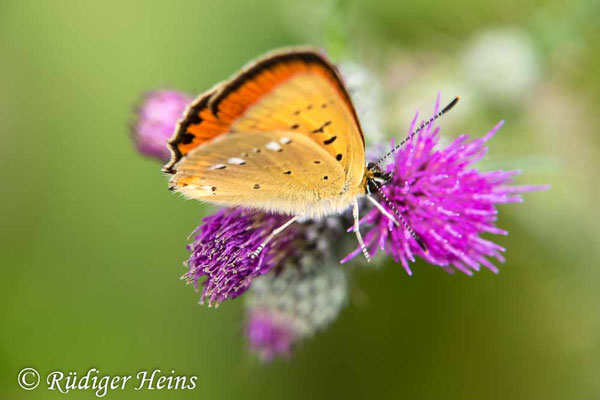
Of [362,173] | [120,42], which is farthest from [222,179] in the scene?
[120,42]

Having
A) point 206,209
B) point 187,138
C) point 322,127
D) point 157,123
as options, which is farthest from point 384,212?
point 206,209

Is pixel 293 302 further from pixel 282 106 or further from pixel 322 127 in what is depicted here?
pixel 282 106

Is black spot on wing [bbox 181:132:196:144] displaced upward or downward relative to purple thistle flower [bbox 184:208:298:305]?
upward

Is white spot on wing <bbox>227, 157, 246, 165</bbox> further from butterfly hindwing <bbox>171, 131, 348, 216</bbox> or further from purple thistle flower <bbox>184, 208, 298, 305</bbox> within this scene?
purple thistle flower <bbox>184, 208, 298, 305</bbox>

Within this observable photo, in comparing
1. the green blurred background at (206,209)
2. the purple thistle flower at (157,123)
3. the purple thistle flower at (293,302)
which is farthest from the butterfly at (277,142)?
the green blurred background at (206,209)

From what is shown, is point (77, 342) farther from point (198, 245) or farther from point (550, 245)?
point (550, 245)

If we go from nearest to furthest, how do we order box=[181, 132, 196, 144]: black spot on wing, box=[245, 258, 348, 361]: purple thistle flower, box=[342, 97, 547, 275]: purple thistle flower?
1. box=[181, 132, 196, 144]: black spot on wing
2. box=[342, 97, 547, 275]: purple thistle flower
3. box=[245, 258, 348, 361]: purple thistle flower

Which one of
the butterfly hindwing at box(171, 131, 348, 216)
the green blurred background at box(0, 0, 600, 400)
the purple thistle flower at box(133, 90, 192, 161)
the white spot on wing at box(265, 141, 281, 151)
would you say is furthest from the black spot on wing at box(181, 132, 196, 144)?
the green blurred background at box(0, 0, 600, 400)

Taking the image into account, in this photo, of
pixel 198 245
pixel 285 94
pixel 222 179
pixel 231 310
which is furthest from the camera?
pixel 231 310
